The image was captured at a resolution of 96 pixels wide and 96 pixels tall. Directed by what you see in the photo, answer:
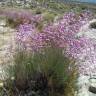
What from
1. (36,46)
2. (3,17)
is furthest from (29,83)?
(3,17)

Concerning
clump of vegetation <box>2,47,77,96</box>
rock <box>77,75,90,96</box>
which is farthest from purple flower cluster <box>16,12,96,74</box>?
rock <box>77,75,90,96</box>

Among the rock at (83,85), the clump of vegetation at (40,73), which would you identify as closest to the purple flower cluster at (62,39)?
the clump of vegetation at (40,73)

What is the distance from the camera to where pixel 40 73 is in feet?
23.0

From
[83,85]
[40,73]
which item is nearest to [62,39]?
[40,73]

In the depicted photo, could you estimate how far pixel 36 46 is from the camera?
23.0 feet

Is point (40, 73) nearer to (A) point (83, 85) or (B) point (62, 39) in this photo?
(B) point (62, 39)

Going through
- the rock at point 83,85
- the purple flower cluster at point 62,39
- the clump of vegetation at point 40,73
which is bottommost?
the rock at point 83,85

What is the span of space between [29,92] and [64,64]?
2.41ft

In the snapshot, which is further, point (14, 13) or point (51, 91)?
point (14, 13)

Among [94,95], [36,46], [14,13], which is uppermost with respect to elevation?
[36,46]

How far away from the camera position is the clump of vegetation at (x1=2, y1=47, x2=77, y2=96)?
6.93 metres

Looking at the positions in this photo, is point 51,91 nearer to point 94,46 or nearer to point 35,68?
point 35,68

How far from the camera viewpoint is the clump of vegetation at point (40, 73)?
6.93m

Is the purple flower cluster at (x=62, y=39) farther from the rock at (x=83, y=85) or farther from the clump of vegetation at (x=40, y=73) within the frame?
the rock at (x=83, y=85)
